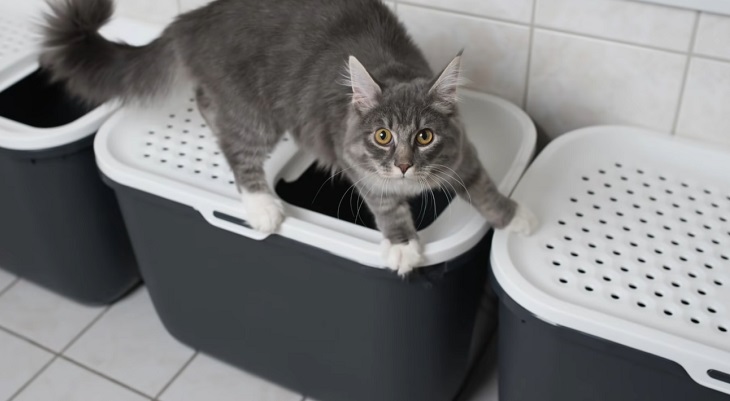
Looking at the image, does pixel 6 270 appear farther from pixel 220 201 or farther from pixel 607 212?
pixel 607 212

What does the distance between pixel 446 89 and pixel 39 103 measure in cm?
109

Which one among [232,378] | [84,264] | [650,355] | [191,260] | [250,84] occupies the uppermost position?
[250,84]

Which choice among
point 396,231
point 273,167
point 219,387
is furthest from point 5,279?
point 396,231

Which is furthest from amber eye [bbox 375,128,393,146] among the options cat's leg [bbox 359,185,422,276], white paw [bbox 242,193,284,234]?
white paw [bbox 242,193,284,234]

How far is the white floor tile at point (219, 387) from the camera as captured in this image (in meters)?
1.57

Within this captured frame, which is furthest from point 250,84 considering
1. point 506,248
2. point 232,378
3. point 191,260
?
point 232,378

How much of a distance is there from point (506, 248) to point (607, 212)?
0.70 ft

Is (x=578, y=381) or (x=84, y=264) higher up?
(x=578, y=381)

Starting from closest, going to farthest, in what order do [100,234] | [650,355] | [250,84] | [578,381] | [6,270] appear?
[650,355], [578,381], [250,84], [100,234], [6,270]

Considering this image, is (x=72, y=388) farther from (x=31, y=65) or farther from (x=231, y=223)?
(x=31, y=65)

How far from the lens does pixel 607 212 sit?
4.15 ft

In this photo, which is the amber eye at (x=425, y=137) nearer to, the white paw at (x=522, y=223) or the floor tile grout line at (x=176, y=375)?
the white paw at (x=522, y=223)

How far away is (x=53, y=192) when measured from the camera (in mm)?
1565

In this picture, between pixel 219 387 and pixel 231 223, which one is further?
pixel 219 387
